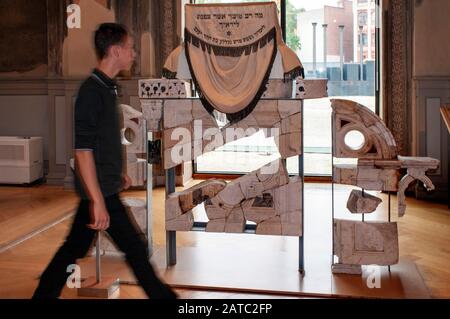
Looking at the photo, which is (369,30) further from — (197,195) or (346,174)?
(197,195)

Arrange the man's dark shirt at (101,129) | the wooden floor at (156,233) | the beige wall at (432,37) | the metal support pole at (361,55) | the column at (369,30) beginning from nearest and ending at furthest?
the man's dark shirt at (101,129), the wooden floor at (156,233), the beige wall at (432,37), the column at (369,30), the metal support pole at (361,55)

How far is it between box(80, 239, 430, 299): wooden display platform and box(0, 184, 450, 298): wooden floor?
0.38 feet

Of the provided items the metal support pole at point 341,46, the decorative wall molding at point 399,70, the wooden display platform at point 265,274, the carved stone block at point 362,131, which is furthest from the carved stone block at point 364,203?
the metal support pole at point 341,46

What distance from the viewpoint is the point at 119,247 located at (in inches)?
91.6

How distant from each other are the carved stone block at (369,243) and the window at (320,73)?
3.51 metres

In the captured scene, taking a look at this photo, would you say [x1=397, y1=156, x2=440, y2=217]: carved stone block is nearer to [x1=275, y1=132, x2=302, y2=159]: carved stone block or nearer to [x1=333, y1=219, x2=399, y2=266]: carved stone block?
[x1=333, y1=219, x2=399, y2=266]: carved stone block

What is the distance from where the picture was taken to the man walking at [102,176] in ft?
7.39

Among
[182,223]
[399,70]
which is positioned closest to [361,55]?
[399,70]

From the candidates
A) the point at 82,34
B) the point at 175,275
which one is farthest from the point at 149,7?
the point at 175,275

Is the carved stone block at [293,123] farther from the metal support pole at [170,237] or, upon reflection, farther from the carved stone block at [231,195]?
the metal support pole at [170,237]

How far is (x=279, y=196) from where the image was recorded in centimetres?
360

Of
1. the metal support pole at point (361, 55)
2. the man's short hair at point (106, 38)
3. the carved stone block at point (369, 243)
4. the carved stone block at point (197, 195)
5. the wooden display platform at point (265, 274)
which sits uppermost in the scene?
the metal support pole at point (361, 55)
